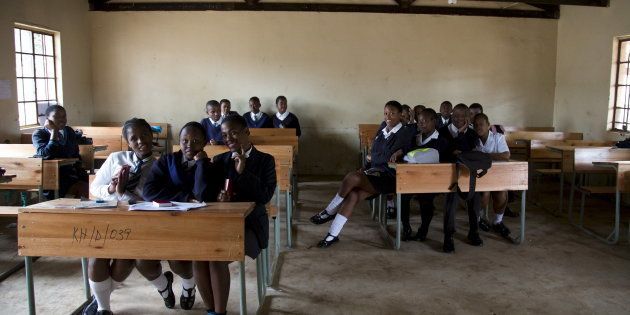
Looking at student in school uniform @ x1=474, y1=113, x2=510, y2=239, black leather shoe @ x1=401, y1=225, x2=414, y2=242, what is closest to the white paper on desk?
black leather shoe @ x1=401, y1=225, x2=414, y2=242

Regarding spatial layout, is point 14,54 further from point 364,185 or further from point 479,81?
point 479,81

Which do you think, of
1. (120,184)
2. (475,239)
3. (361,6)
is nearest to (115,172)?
(120,184)

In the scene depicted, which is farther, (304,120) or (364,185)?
(304,120)

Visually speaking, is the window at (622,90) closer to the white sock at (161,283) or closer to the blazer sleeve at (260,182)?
the blazer sleeve at (260,182)

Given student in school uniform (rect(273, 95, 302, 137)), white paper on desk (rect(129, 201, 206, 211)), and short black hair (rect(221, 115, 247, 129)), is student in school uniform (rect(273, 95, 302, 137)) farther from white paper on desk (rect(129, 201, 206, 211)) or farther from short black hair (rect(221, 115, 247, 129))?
white paper on desk (rect(129, 201, 206, 211))

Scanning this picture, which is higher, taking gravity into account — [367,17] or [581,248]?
[367,17]

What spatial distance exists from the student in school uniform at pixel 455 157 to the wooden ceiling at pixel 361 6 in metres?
3.50

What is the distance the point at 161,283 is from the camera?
279 centimetres

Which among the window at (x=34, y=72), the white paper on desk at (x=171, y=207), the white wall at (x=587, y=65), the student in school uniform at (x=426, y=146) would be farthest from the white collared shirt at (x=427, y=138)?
the window at (x=34, y=72)

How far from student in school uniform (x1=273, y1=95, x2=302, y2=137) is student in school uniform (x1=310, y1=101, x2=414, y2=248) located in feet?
9.36

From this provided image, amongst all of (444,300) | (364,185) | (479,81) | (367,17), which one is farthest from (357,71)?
(444,300)

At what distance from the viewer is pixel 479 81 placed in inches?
305

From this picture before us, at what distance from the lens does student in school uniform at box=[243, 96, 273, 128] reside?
710cm

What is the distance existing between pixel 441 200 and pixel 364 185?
7.29 feet
